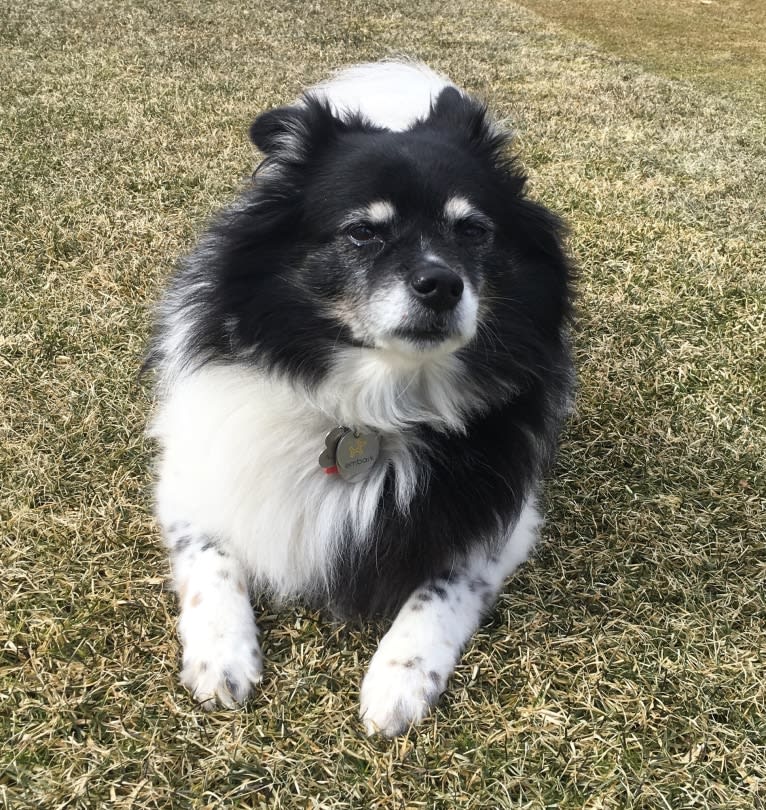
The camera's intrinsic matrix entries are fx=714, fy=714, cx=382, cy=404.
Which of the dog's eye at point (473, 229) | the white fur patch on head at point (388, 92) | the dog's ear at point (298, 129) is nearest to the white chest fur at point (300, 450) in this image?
the dog's eye at point (473, 229)

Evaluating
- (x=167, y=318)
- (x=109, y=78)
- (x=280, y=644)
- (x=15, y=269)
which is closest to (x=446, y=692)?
(x=280, y=644)

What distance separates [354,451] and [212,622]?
63cm

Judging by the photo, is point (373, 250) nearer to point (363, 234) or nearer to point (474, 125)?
point (363, 234)

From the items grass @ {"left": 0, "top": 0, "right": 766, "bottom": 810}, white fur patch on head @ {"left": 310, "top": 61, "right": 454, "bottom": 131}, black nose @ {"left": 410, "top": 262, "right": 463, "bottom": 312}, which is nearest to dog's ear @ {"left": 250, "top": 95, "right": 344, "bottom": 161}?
black nose @ {"left": 410, "top": 262, "right": 463, "bottom": 312}

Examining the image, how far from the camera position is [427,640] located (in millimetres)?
2027

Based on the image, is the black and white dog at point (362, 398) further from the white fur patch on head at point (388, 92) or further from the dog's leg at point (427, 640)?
the white fur patch on head at point (388, 92)

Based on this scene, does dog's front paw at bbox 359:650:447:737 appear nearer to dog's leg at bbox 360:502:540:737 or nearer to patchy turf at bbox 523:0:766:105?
dog's leg at bbox 360:502:540:737

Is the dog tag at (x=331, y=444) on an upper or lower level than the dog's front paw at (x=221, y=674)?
upper

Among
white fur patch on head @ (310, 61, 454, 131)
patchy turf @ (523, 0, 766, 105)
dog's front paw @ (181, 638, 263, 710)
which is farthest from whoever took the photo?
patchy turf @ (523, 0, 766, 105)

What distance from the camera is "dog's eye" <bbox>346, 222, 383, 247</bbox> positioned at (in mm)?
1992

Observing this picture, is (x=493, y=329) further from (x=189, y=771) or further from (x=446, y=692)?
(x=189, y=771)

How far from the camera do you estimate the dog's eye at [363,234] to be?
1.99m

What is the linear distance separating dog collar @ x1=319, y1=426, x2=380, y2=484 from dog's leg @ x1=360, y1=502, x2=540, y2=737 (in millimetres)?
436

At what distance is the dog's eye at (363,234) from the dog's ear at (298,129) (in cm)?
32
